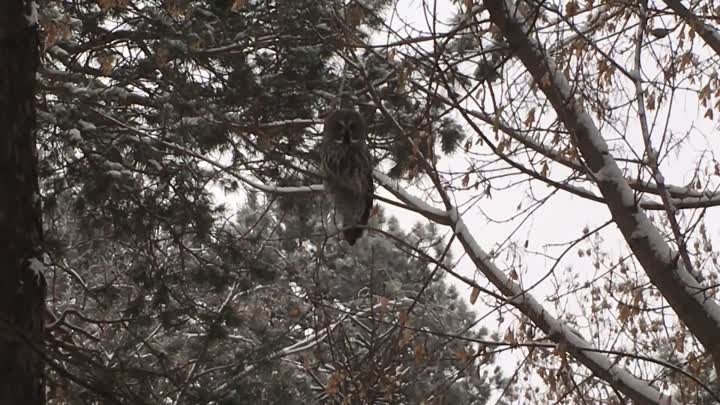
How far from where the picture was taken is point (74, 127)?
612 cm

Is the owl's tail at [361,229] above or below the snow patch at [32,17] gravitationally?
above

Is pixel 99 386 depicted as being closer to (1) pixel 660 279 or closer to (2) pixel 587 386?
(1) pixel 660 279

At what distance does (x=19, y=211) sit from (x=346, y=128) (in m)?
2.79

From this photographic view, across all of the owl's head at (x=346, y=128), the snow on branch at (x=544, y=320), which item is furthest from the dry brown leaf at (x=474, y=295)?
the owl's head at (x=346, y=128)

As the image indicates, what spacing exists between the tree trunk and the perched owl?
2.53 metres

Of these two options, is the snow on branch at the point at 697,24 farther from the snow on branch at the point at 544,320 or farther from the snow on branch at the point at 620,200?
the snow on branch at the point at 544,320

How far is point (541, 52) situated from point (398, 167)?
281 cm

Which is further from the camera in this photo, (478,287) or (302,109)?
(302,109)

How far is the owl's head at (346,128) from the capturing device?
5.41 meters

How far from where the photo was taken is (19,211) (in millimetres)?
2885

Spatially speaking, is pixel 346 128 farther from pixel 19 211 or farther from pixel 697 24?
pixel 19 211

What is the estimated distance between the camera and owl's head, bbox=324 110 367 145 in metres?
5.41

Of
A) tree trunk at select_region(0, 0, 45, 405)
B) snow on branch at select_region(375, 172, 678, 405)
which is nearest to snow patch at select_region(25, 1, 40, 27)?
tree trunk at select_region(0, 0, 45, 405)

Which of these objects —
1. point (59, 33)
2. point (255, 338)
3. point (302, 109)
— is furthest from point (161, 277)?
point (255, 338)
